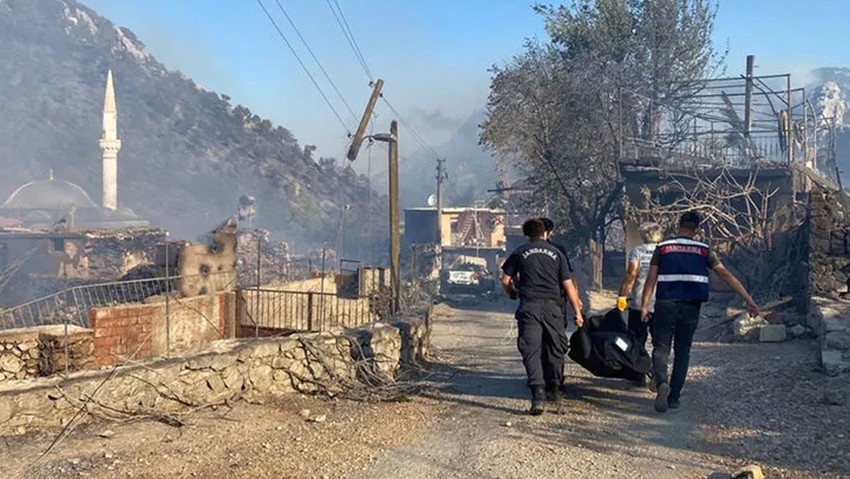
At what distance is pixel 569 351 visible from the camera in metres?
7.20

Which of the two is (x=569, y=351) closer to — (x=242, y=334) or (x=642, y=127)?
(x=242, y=334)

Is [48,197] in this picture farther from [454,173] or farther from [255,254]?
[454,173]

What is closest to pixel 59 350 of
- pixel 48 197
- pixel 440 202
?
pixel 440 202

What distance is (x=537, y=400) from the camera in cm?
654

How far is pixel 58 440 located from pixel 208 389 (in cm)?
156

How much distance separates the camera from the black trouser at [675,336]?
6.63m

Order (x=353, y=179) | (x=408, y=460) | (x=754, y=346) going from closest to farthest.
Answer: (x=408, y=460) → (x=754, y=346) → (x=353, y=179)

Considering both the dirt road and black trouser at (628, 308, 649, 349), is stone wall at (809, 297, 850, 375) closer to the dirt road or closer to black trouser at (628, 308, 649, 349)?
the dirt road

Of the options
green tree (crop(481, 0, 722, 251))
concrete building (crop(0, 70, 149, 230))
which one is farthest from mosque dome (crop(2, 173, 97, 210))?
green tree (crop(481, 0, 722, 251))

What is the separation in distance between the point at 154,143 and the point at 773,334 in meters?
90.1

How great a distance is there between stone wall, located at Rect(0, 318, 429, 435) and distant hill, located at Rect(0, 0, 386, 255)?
2280 inches

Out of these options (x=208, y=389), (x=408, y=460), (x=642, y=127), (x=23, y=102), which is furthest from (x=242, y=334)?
(x=23, y=102)

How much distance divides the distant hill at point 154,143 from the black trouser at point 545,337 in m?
59.5

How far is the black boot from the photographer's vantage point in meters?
6.52
